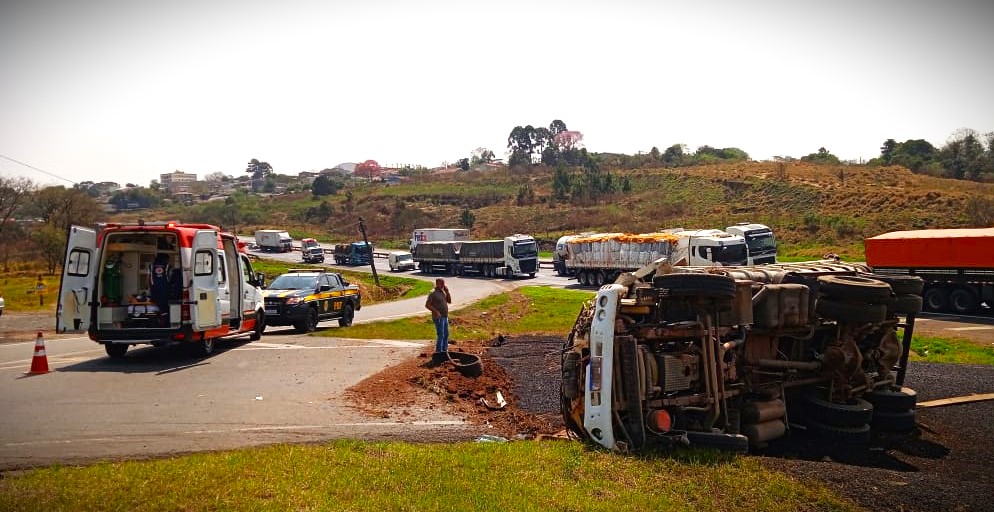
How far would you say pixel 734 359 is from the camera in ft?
27.9

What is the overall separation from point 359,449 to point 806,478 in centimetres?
456

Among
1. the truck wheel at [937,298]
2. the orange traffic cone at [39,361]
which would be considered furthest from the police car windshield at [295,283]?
the truck wheel at [937,298]

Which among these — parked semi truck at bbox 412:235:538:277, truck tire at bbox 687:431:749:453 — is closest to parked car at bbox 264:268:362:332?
truck tire at bbox 687:431:749:453

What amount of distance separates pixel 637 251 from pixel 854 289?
3531 cm

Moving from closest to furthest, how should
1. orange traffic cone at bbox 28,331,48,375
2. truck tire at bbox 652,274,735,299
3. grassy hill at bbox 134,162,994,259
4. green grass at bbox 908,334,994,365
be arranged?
truck tire at bbox 652,274,735,299 → orange traffic cone at bbox 28,331,48,375 → green grass at bbox 908,334,994,365 → grassy hill at bbox 134,162,994,259

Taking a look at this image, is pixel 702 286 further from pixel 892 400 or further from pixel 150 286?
pixel 150 286

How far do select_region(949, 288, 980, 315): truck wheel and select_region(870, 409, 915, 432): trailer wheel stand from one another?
20.7 metres

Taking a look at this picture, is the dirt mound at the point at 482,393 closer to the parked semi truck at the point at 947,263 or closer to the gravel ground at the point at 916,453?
the gravel ground at the point at 916,453

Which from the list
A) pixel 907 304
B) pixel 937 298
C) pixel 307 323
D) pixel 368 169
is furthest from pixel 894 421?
pixel 368 169

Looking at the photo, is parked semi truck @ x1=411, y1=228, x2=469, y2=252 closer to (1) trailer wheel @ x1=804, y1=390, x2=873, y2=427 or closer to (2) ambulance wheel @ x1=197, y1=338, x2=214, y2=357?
(2) ambulance wheel @ x1=197, y1=338, x2=214, y2=357

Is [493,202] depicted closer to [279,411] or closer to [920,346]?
[920,346]

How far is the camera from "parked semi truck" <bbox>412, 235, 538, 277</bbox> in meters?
53.9

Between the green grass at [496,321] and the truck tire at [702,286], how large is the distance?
42.7 ft

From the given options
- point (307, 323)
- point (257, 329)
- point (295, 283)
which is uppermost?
point (295, 283)
